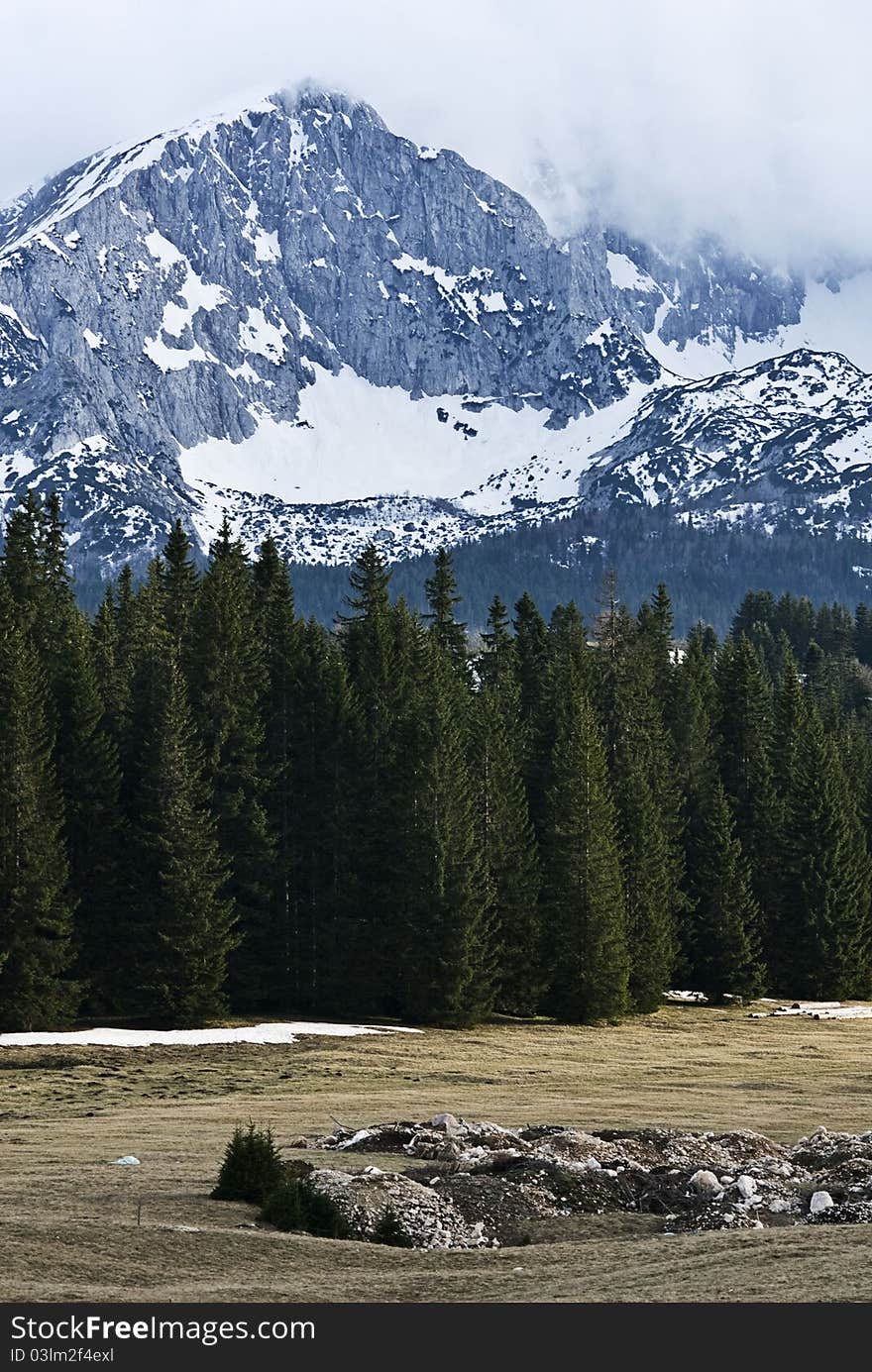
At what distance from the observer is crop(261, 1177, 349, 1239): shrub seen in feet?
72.7

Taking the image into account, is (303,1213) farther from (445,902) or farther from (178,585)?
(178,585)

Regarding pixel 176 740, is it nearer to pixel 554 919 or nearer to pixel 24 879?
pixel 24 879

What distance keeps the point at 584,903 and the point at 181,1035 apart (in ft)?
65.5

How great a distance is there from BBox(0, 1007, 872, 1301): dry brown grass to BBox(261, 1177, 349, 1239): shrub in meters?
0.52

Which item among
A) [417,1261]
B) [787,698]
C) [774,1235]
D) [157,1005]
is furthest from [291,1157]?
[787,698]

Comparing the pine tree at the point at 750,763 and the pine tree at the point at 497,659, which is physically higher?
the pine tree at the point at 497,659

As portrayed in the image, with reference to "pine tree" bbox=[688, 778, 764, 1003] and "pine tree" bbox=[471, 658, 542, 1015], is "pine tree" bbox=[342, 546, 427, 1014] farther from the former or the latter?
"pine tree" bbox=[688, 778, 764, 1003]

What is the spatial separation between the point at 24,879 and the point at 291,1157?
34.3 m

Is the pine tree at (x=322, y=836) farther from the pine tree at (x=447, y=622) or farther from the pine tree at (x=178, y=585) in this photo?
the pine tree at (x=447, y=622)

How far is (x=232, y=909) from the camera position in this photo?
67875 millimetres

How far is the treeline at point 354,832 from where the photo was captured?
62.8 m

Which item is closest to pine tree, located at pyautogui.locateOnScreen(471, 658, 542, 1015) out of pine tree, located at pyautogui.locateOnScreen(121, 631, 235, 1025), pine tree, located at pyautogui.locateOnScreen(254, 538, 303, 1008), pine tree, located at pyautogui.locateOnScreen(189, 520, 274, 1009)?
pine tree, located at pyautogui.locateOnScreen(254, 538, 303, 1008)

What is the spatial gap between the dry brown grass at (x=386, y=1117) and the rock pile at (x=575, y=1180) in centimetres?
119

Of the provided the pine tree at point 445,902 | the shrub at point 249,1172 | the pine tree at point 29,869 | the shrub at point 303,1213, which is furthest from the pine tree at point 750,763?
the shrub at point 303,1213
